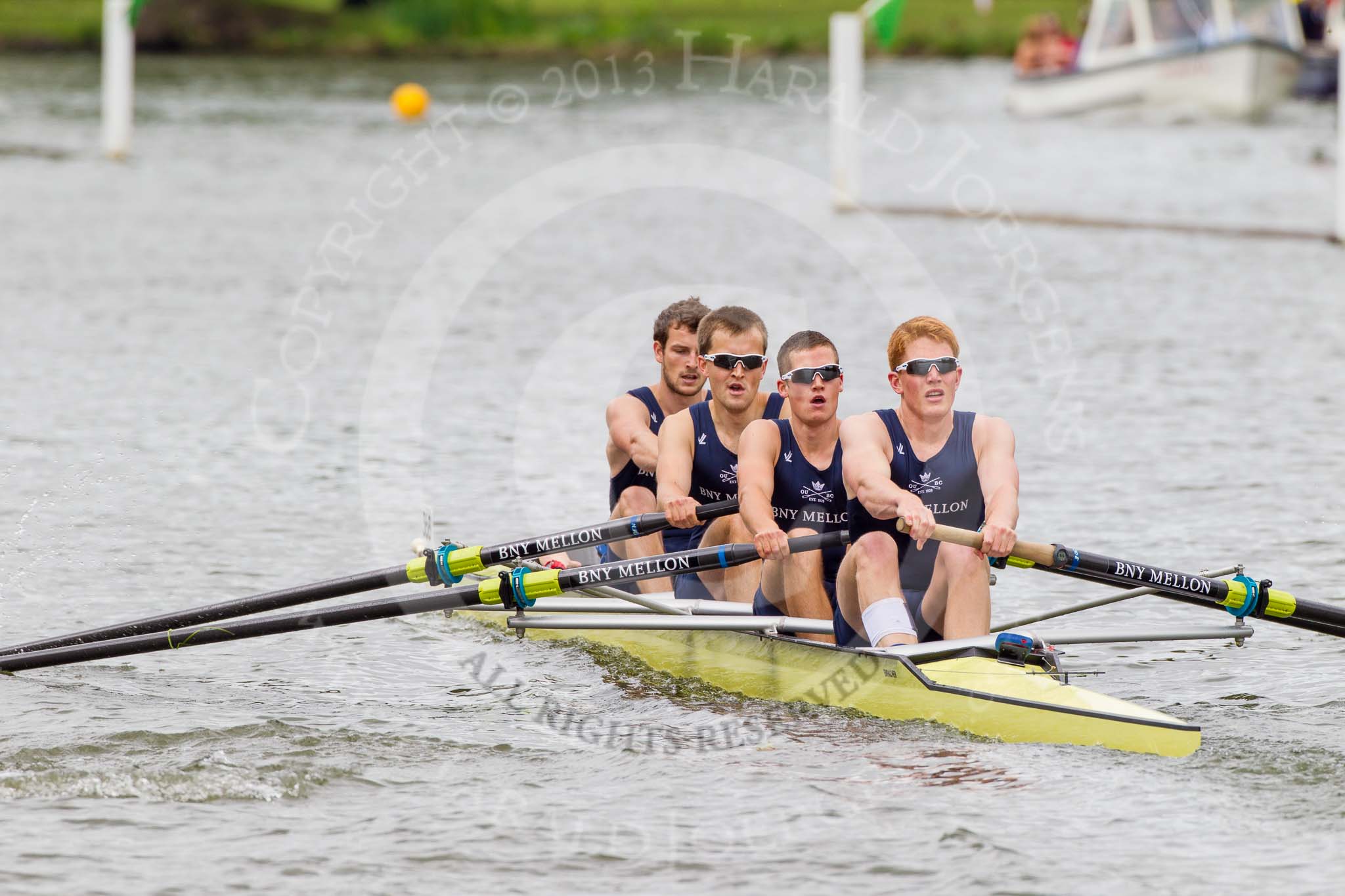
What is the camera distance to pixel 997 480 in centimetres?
741

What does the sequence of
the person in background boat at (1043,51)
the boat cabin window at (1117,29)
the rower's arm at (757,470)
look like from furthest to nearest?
the person in background boat at (1043,51) → the boat cabin window at (1117,29) → the rower's arm at (757,470)

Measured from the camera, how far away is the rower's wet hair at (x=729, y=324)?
8.17m

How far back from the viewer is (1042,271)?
836 inches

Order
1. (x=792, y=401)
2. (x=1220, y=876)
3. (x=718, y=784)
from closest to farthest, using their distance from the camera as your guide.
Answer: (x=1220, y=876)
(x=718, y=784)
(x=792, y=401)

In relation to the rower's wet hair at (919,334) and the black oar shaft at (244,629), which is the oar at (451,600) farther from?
the rower's wet hair at (919,334)

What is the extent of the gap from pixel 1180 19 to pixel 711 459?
31.3m

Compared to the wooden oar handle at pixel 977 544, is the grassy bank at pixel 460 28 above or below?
above

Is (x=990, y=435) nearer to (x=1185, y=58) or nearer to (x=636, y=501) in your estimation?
(x=636, y=501)

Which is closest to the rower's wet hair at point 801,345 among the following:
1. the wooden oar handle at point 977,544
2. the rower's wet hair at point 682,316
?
the wooden oar handle at point 977,544

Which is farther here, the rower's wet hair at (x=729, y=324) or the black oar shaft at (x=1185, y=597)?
the rower's wet hair at (x=729, y=324)

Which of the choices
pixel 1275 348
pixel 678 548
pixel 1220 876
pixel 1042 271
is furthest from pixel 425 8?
pixel 1220 876

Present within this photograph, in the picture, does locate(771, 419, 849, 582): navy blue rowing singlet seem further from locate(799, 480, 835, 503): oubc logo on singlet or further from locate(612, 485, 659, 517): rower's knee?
locate(612, 485, 659, 517): rower's knee

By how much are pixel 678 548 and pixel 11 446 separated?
5869 millimetres

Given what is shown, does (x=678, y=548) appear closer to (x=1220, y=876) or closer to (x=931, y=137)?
(x=1220, y=876)
